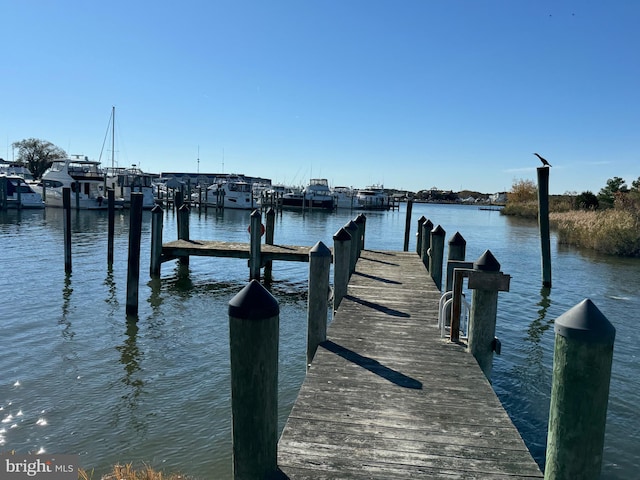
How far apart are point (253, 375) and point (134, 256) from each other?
9596 millimetres

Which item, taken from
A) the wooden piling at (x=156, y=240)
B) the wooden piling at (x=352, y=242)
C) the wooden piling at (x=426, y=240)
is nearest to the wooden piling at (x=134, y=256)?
the wooden piling at (x=156, y=240)

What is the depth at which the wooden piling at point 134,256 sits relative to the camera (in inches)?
453

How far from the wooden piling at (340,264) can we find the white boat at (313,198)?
61202 millimetres

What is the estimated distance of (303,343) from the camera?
35.0 ft

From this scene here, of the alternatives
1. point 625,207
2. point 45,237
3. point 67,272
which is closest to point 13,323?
point 67,272

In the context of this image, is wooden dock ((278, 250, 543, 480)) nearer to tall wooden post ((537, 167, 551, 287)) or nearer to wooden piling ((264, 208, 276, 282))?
tall wooden post ((537, 167, 551, 287))

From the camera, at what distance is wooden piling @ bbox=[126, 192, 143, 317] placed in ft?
37.7

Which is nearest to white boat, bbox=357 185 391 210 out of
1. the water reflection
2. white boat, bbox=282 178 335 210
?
white boat, bbox=282 178 335 210

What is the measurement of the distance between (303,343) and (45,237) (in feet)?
74.7

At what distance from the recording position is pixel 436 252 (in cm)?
1148

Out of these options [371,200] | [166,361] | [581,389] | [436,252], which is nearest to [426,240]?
[436,252]

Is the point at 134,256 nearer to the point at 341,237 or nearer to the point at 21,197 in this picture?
the point at 341,237

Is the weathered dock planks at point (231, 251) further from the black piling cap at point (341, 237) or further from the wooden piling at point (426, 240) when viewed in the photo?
the black piling cap at point (341, 237)

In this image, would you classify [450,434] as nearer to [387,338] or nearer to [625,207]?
[387,338]
